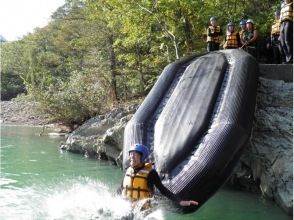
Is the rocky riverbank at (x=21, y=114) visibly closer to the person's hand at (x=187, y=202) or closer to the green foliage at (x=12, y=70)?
the green foliage at (x=12, y=70)

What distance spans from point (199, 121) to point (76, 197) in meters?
2.10

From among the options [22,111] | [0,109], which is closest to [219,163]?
[22,111]

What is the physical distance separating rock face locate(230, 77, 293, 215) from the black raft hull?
1.93ft

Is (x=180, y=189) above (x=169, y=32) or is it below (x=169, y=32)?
below

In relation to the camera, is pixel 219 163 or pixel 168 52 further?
pixel 168 52

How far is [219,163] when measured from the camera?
555 centimetres

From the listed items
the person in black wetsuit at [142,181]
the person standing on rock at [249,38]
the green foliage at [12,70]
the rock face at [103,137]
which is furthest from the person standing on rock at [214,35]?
the green foliage at [12,70]

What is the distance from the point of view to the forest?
12.9m

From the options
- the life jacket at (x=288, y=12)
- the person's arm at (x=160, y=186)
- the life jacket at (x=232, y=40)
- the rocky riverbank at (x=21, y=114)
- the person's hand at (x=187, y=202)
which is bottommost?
the rocky riverbank at (x=21, y=114)

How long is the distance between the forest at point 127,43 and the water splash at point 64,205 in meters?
6.72

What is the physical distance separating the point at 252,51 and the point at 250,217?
4.82m

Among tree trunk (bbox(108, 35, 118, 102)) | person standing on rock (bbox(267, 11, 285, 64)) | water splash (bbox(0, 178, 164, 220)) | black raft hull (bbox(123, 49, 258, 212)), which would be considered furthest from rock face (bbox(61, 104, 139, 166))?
tree trunk (bbox(108, 35, 118, 102))

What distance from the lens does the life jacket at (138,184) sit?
5133mm

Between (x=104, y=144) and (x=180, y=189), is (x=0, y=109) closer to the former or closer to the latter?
(x=104, y=144)
